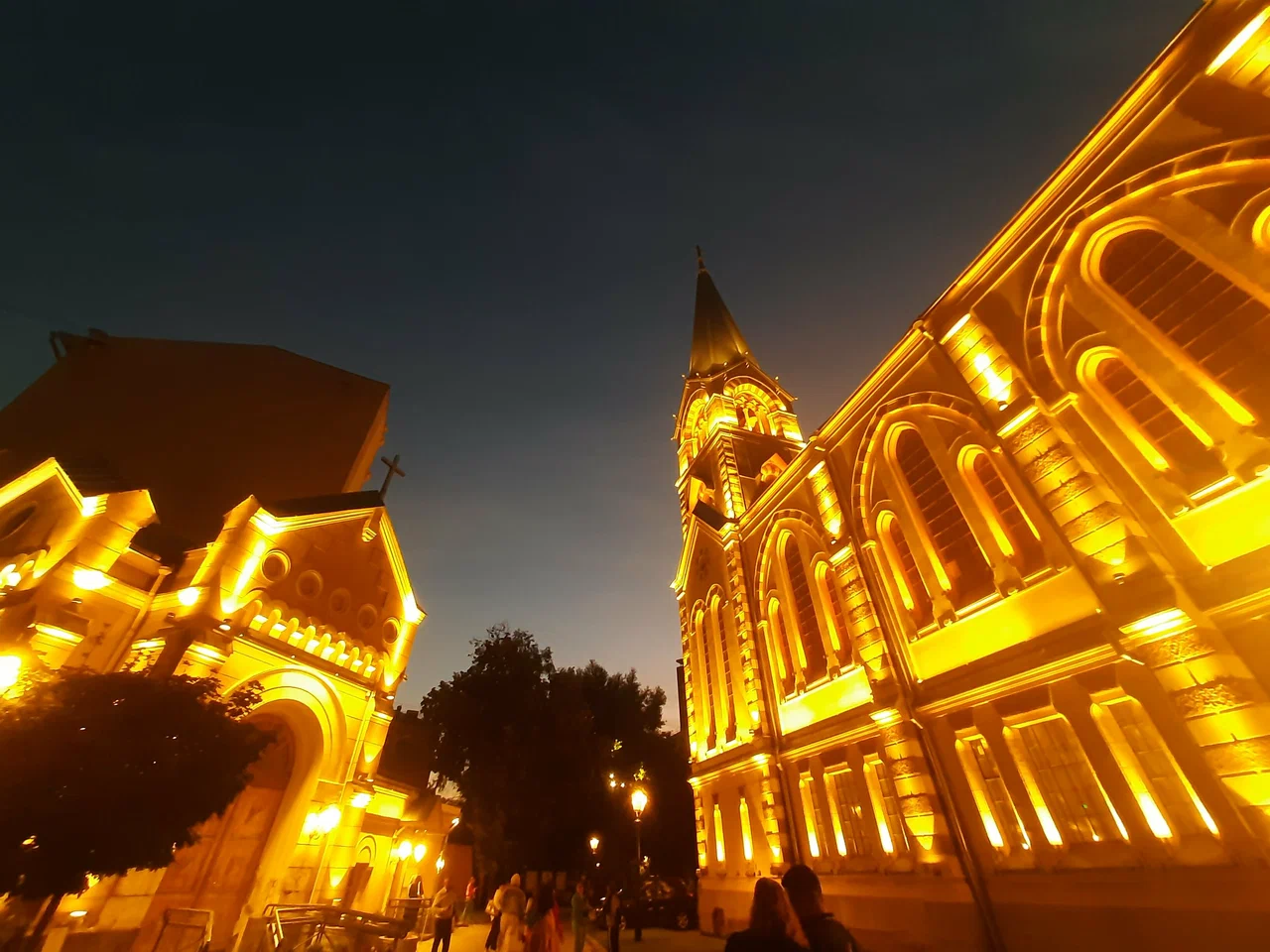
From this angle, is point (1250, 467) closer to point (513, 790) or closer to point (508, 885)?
point (508, 885)

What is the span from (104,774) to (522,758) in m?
18.6

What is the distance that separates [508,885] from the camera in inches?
402

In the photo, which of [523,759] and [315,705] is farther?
[523,759]

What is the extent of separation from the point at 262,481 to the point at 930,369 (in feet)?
70.3

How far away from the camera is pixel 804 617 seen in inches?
658

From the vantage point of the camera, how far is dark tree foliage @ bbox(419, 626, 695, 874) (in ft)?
76.8

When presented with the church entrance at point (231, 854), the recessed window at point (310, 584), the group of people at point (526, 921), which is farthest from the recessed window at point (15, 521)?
the group of people at point (526, 921)

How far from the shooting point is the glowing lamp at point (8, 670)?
865cm

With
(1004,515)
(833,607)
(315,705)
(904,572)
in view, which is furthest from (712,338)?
(315,705)

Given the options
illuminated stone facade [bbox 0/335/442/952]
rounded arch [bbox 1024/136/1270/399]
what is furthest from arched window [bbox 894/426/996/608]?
illuminated stone facade [bbox 0/335/442/952]

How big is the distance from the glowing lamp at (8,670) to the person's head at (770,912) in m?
12.2

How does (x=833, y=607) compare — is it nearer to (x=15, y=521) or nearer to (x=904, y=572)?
(x=904, y=572)

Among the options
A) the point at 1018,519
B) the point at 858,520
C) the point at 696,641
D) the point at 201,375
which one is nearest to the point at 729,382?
the point at 696,641

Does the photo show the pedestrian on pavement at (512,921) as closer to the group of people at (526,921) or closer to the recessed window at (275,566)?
the group of people at (526,921)
